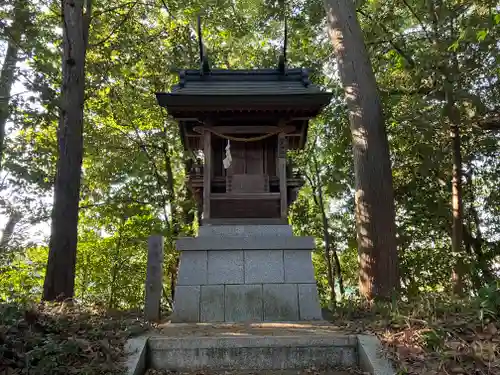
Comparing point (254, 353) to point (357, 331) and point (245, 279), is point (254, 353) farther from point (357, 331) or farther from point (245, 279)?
point (245, 279)

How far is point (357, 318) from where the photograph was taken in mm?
5180

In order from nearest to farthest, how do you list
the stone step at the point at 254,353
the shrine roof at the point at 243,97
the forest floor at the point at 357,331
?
the forest floor at the point at 357,331
the stone step at the point at 254,353
the shrine roof at the point at 243,97

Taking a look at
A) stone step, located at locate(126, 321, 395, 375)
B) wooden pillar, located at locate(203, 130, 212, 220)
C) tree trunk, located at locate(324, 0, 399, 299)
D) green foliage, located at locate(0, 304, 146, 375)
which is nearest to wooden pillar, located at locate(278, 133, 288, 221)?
wooden pillar, located at locate(203, 130, 212, 220)

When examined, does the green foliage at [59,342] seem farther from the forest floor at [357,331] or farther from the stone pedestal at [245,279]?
the stone pedestal at [245,279]

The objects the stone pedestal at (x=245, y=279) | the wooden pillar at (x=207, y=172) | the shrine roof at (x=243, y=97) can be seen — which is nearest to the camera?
the stone pedestal at (x=245, y=279)

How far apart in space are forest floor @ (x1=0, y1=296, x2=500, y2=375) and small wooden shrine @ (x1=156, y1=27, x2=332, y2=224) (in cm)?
263

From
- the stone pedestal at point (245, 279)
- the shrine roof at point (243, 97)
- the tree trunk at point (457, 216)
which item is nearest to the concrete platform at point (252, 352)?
the stone pedestal at point (245, 279)

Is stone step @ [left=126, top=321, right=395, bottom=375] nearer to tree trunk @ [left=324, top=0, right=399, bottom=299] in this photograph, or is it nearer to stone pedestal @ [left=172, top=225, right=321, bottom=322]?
stone pedestal @ [left=172, top=225, right=321, bottom=322]

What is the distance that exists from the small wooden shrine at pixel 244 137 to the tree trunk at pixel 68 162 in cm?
172

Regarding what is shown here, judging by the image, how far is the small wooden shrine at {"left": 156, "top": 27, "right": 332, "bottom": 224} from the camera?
20.1 feet

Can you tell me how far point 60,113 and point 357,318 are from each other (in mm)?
5722

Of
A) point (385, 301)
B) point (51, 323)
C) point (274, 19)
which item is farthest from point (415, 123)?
point (51, 323)

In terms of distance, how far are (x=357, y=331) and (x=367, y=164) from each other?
133 inches

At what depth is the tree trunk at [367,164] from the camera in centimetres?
Result: 635
